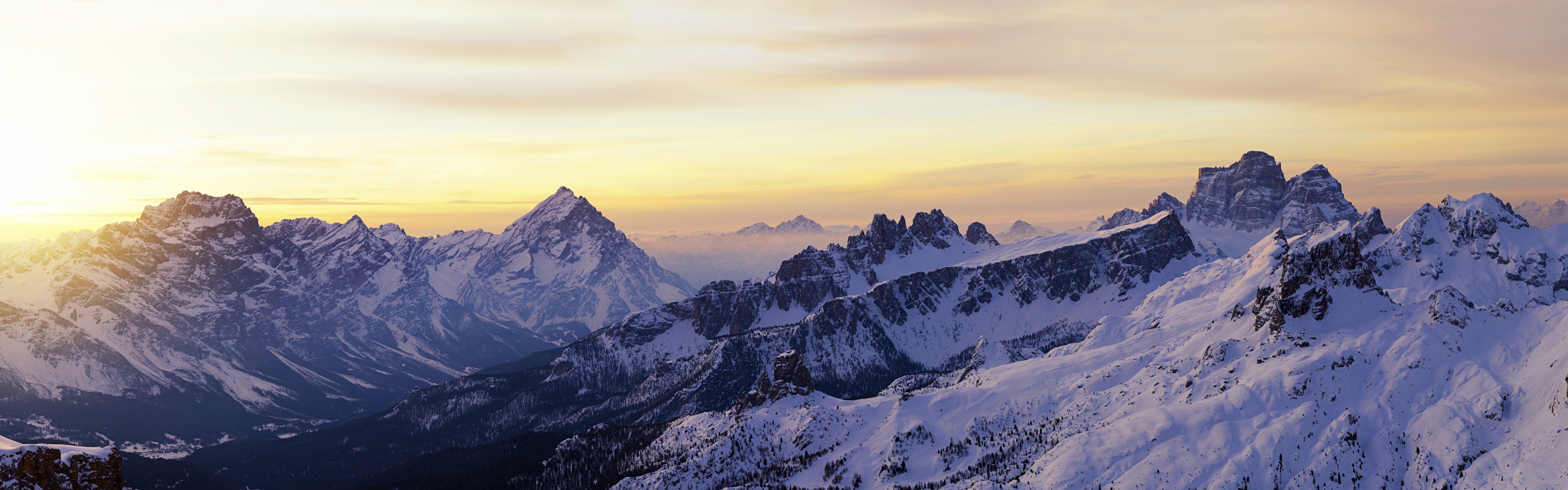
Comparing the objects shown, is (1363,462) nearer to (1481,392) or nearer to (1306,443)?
(1306,443)

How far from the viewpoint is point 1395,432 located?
639ft

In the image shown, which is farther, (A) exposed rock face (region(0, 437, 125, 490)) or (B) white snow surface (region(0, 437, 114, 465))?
Answer: (B) white snow surface (region(0, 437, 114, 465))

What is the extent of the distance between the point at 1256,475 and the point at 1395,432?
1082 inches

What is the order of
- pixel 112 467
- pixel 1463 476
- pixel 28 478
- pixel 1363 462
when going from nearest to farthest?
pixel 28 478 < pixel 112 467 < pixel 1463 476 < pixel 1363 462

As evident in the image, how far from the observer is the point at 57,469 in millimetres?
153750

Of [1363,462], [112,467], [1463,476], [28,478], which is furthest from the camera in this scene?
[1363,462]

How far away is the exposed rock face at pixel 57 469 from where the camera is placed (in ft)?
492

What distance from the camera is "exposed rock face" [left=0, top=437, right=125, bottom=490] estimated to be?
15000 cm

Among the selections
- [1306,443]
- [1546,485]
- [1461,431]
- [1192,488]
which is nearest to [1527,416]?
[1461,431]

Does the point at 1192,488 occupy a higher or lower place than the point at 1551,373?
lower

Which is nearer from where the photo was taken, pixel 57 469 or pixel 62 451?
pixel 57 469

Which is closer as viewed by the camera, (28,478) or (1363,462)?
(28,478)

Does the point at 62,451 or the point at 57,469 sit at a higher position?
the point at 62,451

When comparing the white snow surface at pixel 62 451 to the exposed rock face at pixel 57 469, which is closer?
the exposed rock face at pixel 57 469
